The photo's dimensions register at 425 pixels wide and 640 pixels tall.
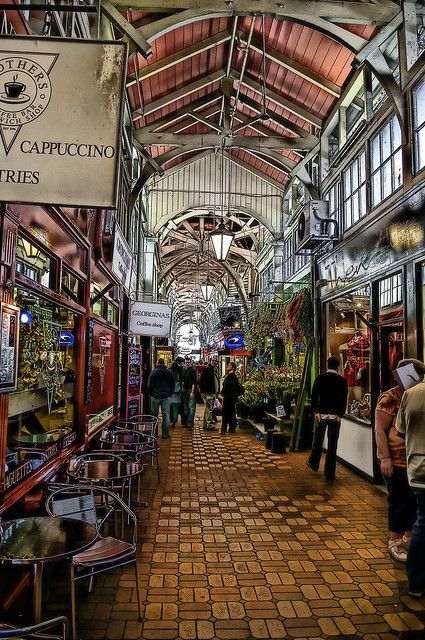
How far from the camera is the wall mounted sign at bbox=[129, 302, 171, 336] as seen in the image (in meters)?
9.99

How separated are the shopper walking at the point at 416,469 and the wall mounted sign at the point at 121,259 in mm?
4682

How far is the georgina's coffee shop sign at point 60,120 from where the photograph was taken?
2754 mm

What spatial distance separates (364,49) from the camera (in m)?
6.17

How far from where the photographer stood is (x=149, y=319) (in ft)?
33.1

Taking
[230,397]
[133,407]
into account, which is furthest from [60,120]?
[230,397]

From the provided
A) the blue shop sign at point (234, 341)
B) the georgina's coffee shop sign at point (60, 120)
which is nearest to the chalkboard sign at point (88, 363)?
the georgina's coffee shop sign at point (60, 120)

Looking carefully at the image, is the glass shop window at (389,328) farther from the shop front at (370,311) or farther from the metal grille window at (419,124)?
the metal grille window at (419,124)

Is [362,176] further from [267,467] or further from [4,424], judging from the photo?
[4,424]

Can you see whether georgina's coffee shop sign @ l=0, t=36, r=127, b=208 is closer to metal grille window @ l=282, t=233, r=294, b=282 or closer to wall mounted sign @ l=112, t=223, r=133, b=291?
wall mounted sign @ l=112, t=223, r=133, b=291

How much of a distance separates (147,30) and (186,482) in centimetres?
593

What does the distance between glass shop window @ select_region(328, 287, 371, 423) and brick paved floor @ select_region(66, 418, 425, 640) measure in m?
1.59

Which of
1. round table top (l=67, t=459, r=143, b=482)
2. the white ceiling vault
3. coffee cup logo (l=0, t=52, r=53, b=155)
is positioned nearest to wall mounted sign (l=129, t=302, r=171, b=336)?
the white ceiling vault

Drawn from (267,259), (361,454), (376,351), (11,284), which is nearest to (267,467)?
(361,454)

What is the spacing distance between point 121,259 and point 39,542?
5.45m
